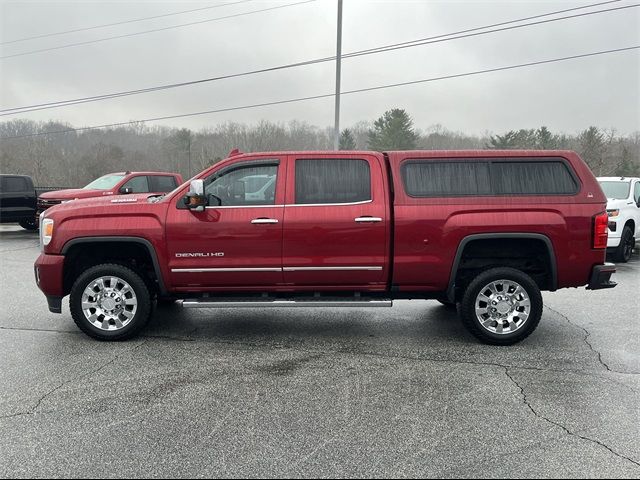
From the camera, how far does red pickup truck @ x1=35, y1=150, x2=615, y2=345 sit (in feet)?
16.4

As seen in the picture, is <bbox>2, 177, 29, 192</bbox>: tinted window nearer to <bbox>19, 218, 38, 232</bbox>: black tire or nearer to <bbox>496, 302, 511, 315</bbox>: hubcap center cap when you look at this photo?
<bbox>19, 218, 38, 232</bbox>: black tire

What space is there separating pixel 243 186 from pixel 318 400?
248cm

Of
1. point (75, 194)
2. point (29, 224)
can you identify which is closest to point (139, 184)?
point (75, 194)

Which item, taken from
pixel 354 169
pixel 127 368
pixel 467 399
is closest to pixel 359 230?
pixel 354 169

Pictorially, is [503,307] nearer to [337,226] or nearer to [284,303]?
[337,226]

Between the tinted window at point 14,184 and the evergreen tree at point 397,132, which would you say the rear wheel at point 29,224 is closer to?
the tinted window at point 14,184

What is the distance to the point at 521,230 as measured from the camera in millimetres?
4965

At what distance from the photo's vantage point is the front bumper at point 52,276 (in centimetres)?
507

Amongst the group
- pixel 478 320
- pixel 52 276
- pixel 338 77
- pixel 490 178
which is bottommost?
pixel 478 320

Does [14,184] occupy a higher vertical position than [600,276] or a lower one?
higher

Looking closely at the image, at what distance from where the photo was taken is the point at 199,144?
2621 inches

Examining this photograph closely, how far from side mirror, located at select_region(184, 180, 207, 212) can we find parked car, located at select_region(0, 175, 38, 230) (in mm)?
12935

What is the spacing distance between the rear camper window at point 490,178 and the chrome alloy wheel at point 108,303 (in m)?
3.18

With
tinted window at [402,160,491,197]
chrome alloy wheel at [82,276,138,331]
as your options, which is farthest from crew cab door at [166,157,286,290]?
tinted window at [402,160,491,197]
